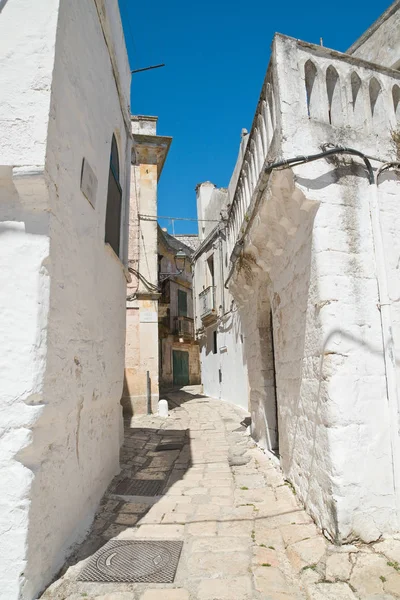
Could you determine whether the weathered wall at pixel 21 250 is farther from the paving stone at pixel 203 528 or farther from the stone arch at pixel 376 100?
the stone arch at pixel 376 100

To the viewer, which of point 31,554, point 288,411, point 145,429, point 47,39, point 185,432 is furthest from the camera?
point 145,429

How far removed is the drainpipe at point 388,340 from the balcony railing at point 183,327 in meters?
20.0

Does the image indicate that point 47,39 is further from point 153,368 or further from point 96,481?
point 153,368

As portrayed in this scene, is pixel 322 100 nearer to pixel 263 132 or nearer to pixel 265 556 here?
pixel 263 132

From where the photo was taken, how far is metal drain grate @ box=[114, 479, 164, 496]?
4.16 meters

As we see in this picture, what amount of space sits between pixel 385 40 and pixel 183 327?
18218 millimetres

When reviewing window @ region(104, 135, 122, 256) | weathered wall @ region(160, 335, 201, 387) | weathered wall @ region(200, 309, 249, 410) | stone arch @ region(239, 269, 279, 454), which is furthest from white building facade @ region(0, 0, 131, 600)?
weathered wall @ region(160, 335, 201, 387)

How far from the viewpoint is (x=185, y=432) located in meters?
7.64

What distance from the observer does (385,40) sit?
6.55 m

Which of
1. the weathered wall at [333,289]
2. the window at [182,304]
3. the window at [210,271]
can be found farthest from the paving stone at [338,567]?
the window at [182,304]

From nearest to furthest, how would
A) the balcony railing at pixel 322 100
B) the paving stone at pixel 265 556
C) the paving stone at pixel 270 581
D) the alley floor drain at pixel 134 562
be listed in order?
1. the paving stone at pixel 270 581
2. the alley floor drain at pixel 134 562
3. the paving stone at pixel 265 556
4. the balcony railing at pixel 322 100

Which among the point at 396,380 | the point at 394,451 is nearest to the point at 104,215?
the point at 396,380

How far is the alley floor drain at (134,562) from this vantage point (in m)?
2.53

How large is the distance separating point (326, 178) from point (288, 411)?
2.45m
